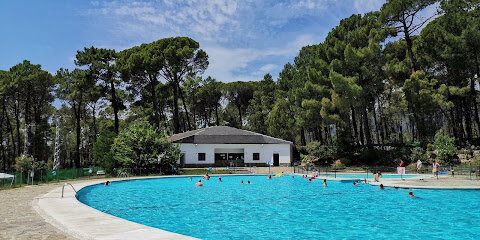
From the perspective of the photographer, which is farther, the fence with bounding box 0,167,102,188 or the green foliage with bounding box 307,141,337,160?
the green foliage with bounding box 307,141,337,160

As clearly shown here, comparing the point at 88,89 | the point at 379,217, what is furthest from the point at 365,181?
the point at 88,89

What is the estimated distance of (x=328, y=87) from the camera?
3684cm

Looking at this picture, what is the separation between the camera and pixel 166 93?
49312 mm

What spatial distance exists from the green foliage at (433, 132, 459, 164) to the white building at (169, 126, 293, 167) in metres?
16.9

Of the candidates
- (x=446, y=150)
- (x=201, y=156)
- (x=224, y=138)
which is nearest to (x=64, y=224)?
(x=446, y=150)

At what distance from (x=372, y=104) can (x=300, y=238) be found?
39.1 m

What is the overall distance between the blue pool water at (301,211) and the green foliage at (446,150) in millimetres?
11585

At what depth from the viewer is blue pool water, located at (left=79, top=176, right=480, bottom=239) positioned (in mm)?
9781

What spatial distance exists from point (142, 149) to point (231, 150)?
15.6 meters

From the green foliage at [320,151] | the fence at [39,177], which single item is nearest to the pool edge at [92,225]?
the fence at [39,177]

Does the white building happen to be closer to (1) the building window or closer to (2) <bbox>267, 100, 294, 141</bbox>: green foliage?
(1) the building window

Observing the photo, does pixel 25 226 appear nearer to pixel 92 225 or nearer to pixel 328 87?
pixel 92 225

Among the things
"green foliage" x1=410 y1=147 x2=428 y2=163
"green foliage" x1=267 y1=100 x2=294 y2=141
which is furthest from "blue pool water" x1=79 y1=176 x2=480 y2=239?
"green foliage" x1=267 y1=100 x2=294 y2=141

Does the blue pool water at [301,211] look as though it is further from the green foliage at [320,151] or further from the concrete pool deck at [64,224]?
the green foliage at [320,151]
